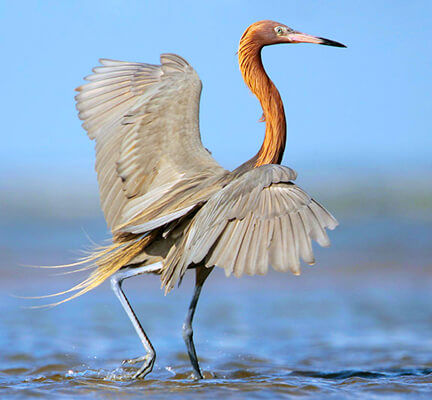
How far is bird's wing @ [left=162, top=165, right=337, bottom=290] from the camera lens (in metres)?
4.77

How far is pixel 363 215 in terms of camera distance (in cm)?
2267

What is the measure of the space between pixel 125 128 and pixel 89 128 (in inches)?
16.1

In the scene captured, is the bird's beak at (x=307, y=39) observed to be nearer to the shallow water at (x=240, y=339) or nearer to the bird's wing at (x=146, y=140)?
the bird's wing at (x=146, y=140)

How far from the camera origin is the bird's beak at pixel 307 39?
20.8 feet

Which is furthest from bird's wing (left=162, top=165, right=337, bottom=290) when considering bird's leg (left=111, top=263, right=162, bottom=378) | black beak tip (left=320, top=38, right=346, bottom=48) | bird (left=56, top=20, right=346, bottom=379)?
black beak tip (left=320, top=38, right=346, bottom=48)

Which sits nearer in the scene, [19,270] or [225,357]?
[225,357]

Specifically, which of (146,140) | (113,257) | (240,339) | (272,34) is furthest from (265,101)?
(240,339)

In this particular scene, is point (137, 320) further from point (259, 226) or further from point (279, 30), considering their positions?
point (279, 30)

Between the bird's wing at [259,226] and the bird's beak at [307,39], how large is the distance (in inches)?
60.7

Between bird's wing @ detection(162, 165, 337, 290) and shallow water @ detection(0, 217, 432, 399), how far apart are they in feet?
3.00

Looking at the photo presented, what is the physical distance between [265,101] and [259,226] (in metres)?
1.61

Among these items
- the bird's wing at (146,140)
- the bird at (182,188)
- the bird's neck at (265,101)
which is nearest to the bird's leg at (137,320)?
the bird at (182,188)

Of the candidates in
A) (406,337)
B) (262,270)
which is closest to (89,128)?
(262,270)

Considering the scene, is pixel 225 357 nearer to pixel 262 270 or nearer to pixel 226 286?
pixel 262 270
